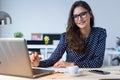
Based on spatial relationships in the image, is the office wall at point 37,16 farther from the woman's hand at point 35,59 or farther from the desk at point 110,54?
the woman's hand at point 35,59

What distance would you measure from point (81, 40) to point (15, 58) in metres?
0.84

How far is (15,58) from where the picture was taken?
1446mm

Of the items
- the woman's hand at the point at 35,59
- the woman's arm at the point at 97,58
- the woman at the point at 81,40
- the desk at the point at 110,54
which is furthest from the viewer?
the desk at the point at 110,54

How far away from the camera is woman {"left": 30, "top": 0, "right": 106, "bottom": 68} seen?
81.9 inches

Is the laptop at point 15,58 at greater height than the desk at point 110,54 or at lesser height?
greater

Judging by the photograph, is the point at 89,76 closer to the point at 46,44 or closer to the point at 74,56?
the point at 74,56

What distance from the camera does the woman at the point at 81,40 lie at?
6.82 ft

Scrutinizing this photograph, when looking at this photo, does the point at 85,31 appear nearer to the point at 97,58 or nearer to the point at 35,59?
the point at 97,58

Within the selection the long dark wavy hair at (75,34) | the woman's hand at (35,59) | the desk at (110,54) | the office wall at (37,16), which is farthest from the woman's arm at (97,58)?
the office wall at (37,16)

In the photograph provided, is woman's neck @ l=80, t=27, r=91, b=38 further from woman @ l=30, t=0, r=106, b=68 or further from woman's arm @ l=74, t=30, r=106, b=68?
woman's arm @ l=74, t=30, r=106, b=68

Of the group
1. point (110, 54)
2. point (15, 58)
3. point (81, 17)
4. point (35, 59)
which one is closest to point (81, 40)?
point (81, 17)

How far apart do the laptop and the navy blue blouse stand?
0.49 meters

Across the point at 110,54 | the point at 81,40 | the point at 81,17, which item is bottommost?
the point at 110,54

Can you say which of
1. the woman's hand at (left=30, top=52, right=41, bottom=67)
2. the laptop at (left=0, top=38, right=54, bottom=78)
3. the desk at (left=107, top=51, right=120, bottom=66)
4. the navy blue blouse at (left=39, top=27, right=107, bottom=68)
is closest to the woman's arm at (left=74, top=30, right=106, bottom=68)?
the navy blue blouse at (left=39, top=27, right=107, bottom=68)
